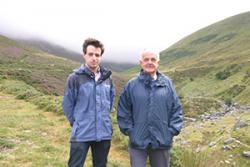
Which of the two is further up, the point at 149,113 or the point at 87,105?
the point at 87,105

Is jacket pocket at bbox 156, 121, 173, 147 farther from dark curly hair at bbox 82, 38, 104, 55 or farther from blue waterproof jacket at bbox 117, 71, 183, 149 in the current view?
dark curly hair at bbox 82, 38, 104, 55

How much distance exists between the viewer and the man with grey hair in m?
7.26

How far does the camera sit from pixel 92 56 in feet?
24.6

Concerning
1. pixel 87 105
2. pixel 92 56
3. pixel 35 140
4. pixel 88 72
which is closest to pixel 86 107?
pixel 87 105

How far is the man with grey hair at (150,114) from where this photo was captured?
7260mm

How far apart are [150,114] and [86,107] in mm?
1111

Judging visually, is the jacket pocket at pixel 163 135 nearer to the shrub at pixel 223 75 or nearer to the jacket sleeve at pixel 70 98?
the jacket sleeve at pixel 70 98

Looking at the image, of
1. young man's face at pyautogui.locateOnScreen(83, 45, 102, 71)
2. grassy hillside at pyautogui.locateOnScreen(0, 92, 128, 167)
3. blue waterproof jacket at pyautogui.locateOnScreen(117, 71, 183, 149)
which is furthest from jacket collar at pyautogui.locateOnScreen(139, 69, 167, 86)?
grassy hillside at pyautogui.locateOnScreen(0, 92, 128, 167)

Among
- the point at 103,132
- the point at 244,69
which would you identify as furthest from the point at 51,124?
the point at 244,69

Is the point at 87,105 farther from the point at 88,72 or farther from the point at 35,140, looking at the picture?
the point at 35,140

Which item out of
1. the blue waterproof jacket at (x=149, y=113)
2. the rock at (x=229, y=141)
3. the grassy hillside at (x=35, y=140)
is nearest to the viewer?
the blue waterproof jacket at (x=149, y=113)

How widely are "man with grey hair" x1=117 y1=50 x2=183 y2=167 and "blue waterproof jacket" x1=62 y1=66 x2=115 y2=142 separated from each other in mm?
329

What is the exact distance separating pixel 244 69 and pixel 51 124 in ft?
251

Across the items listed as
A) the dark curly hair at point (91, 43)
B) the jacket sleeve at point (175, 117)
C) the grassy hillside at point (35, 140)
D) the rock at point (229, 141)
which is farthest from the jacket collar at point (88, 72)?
the rock at point (229, 141)
